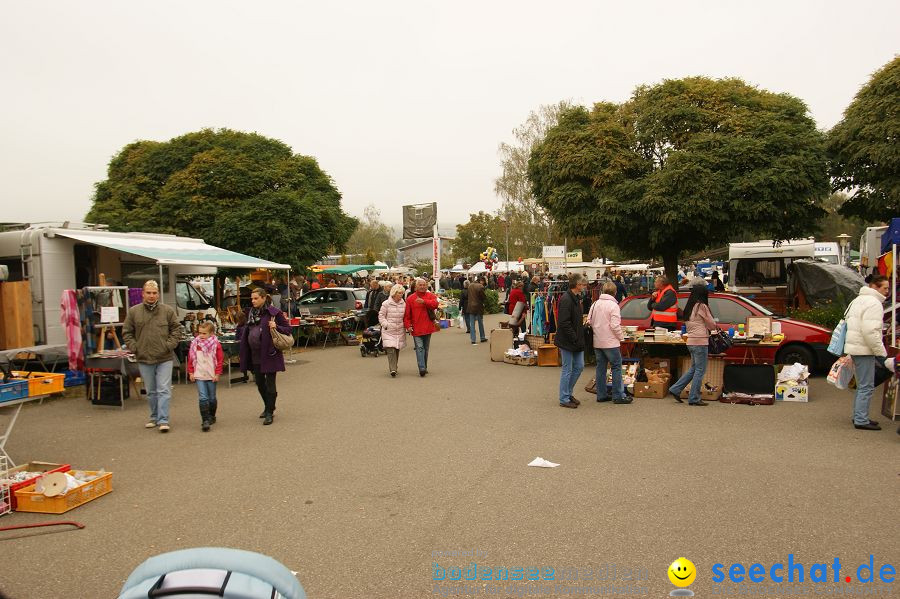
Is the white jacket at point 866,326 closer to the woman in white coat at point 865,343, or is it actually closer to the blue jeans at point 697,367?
the woman in white coat at point 865,343

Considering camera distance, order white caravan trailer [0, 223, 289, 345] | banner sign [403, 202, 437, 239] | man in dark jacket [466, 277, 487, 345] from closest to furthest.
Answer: white caravan trailer [0, 223, 289, 345] → man in dark jacket [466, 277, 487, 345] → banner sign [403, 202, 437, 239]

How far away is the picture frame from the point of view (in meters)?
9.65

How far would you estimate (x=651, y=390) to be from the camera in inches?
376

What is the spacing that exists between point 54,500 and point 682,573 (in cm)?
495

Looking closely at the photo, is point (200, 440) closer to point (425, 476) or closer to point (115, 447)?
point (115, 447)

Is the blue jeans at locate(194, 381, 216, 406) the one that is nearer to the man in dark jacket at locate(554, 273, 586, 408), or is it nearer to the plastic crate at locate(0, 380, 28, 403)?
the plastic crate at locate(0, 380, 28, 403)

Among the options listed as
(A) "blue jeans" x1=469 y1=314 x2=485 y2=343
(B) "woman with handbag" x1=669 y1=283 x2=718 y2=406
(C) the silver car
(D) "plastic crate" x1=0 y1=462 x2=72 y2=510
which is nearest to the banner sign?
(C) the silver car

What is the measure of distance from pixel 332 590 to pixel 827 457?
16.7 ft

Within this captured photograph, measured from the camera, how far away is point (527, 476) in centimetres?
584

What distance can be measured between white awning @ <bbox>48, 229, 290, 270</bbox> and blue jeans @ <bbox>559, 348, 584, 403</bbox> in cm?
752

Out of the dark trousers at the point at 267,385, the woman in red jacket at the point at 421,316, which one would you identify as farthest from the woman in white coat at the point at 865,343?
the dark trousers at the point at 267,385

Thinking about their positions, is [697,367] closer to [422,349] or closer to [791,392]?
[791,392]

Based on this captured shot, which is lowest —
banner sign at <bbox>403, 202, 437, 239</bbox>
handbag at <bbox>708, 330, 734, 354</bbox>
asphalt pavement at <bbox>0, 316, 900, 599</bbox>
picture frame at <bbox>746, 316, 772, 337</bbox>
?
asphalt pavement at <bbox>0, 316, 900, 599</bbox>

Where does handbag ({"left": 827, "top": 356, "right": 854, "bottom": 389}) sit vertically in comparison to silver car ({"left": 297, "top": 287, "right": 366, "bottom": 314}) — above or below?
below
